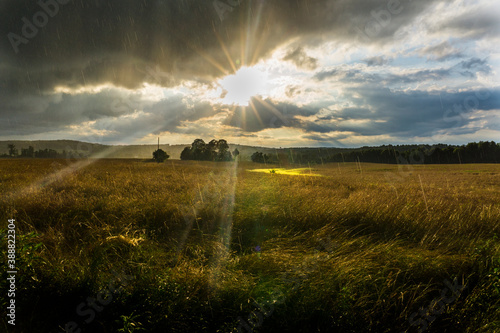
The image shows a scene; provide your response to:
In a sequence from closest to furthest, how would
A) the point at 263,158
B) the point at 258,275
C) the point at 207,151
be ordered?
the point at 258,275
the point at 207,151
the point at 263,158

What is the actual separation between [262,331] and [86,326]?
2.29 m

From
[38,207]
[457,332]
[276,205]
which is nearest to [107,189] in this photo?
[38,207]

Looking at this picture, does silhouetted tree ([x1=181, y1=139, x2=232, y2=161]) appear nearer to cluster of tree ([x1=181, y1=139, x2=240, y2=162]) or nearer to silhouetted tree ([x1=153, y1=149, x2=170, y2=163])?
cluster of tree ([x1=181, y1=139, x2=240, y2=162])

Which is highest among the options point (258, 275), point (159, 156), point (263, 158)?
point (159, 156)

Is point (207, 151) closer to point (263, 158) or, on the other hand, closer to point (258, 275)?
point (263, 158)

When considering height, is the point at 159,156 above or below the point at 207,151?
below

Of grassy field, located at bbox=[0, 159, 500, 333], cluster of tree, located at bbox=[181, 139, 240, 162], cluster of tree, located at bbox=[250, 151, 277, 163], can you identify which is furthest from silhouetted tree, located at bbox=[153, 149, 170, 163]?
grassy field, located at bbox=[0, 159, 500, 333]

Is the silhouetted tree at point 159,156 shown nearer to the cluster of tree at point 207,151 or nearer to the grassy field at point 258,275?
the cluster of tree at point 207,151

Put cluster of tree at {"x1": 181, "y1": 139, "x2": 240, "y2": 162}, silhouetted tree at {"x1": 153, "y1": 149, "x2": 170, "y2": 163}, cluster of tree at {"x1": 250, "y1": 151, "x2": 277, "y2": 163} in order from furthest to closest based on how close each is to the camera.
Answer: cluster of tree at {"x1": 250, "y1": 151, "x2": 277, "y2": 163}
cluster of tree at {"x1": 181, "y1": 139, "x2": 240, "y2": 162}
silhouetted tree at {"x1": 153, "y1": 149, "x2": 170, "y2": 163}

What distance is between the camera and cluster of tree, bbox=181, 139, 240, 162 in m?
72.9

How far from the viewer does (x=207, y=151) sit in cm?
7388

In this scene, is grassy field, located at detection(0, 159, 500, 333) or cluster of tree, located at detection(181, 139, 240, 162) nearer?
grassy field, located at detection(0, 159, 500, 333)

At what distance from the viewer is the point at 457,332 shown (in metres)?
3.06

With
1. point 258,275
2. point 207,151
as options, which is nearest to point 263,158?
point 207,151
